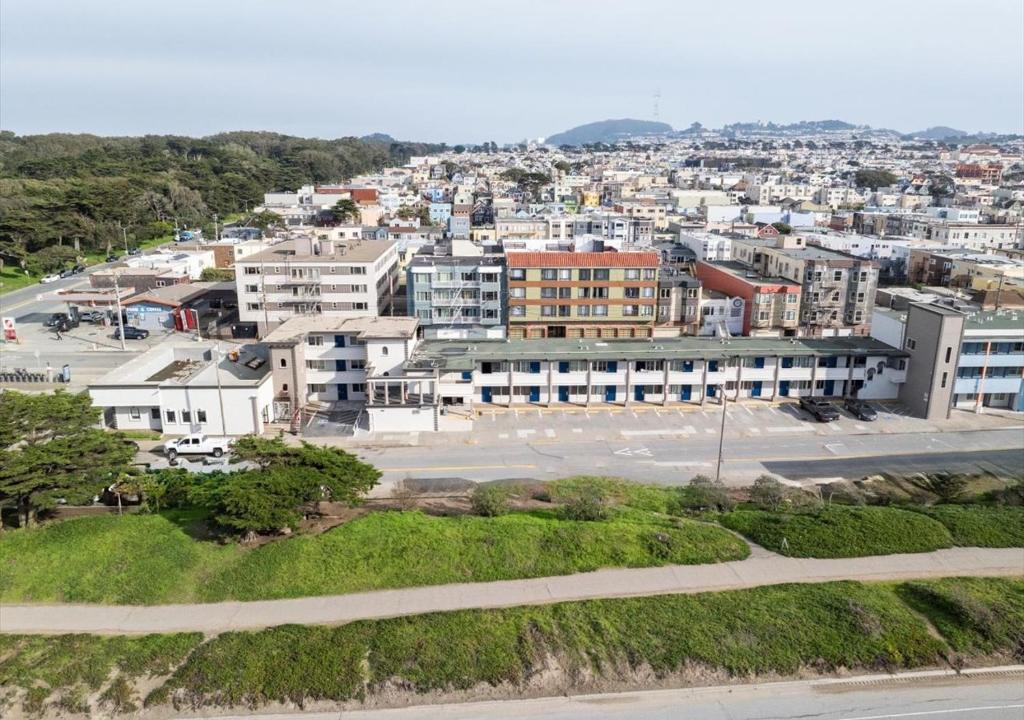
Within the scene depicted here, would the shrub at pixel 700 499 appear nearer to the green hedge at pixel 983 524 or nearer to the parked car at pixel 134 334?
the green hedge at pixel 983 524

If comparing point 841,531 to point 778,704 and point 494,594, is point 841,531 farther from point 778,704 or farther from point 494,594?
point 494,594

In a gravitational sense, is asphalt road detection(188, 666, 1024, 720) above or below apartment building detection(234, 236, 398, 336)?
below

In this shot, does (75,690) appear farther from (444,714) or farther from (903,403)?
(903,403)

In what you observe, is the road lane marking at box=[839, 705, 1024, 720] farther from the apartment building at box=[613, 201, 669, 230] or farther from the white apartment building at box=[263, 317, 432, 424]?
A: the apartment building at box=[613, 201, 669, 230]

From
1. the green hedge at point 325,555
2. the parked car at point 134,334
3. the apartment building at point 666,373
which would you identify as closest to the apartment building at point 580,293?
the apartment building at point 666,373

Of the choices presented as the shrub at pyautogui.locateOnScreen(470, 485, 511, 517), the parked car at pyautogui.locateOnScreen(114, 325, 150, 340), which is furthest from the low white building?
the parked car at pyautogui.locateOnScreen(114, 325, 150, 340)

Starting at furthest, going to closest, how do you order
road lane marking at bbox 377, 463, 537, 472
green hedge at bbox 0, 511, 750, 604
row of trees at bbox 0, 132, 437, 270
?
1. row of trees at bbox 0, 132, 437, 270
2. road lane marking at bbox 377, 463, 537, 472
3. green hedge at bbox 0, 511, 750, 604

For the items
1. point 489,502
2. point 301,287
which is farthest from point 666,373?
point 301,287

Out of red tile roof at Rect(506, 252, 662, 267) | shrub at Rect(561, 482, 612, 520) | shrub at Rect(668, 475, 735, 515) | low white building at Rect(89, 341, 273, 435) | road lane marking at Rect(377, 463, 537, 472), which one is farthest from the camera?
red tile roof at Rect(506, 252, 662, 267)
